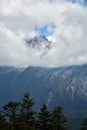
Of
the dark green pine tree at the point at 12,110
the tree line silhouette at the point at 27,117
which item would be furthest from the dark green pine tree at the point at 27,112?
the dark green pine tree at the point at 12,110

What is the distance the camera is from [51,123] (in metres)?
87.3

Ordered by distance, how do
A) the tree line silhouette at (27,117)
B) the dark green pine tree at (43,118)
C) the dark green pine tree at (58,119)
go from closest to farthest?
the tree line silhouette at (27,117) → the dark green pine tree at (43,118) → the dark green pine tree at (58,119)

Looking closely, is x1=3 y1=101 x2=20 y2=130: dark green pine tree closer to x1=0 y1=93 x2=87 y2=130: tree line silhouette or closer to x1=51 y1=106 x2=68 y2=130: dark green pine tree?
x1=0 y1=93 x2=87 y2=130: tree line silhouette

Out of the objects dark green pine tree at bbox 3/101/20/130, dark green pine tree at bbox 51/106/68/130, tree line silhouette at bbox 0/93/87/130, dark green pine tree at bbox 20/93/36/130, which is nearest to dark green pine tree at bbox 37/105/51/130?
tree line silhouette at bbox 0/93/87/130

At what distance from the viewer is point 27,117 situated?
83.5 meters

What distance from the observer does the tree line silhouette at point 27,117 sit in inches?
3093

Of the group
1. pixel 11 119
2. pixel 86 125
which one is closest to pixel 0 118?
pixel 11 119

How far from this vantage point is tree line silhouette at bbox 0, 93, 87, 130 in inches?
3093

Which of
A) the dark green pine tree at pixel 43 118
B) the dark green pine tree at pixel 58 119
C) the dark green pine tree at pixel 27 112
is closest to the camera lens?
the dark green pine tree at pixel 27 112

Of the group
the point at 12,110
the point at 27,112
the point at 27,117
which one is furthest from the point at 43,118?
the point at 12,110

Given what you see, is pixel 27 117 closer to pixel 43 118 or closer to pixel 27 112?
pixel 27 112

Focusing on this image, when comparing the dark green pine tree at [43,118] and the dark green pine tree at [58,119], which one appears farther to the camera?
the dark green pine tree at [58,119]

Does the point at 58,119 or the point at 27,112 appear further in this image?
the point at 58,119

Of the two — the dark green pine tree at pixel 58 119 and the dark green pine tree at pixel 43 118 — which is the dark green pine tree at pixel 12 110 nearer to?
the dark green pine tree at pixel 43 118
